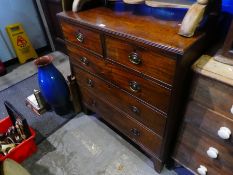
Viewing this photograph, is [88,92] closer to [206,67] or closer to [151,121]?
[151,121]

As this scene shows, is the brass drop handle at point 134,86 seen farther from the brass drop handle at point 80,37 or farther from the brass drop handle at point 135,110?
the brass drop handle at point 80,37

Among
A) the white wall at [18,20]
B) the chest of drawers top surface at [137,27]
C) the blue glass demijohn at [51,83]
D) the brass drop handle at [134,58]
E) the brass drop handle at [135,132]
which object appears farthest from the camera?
the white wall at [18,20]

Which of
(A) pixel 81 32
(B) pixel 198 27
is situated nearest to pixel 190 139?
(B) pixel 198 27

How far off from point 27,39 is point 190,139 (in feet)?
7.93

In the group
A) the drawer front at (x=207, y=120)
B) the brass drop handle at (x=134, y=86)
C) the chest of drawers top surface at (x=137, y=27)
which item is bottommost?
the drawer front at (x=207, y=120)

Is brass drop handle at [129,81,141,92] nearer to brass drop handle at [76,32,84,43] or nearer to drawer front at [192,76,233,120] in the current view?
drawer front at [192,76,233,120]

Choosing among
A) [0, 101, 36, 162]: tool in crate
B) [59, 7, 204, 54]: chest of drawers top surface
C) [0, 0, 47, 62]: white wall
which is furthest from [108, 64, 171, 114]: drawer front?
[0, 0, 47, 62]: white wall

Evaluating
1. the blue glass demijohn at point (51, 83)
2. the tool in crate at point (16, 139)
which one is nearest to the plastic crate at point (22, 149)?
A: the tool in crate at point (16, 139)

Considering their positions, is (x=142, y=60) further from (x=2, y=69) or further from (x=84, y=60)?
(x=2, y=69)

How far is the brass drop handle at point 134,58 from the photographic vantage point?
0.91 meters

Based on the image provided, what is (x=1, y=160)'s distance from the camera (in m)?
1.24

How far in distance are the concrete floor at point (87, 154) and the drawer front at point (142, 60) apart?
0.76m

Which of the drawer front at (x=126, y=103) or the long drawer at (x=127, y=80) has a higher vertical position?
the long drawer at (x=127, y=80)

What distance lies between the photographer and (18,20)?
251cm
